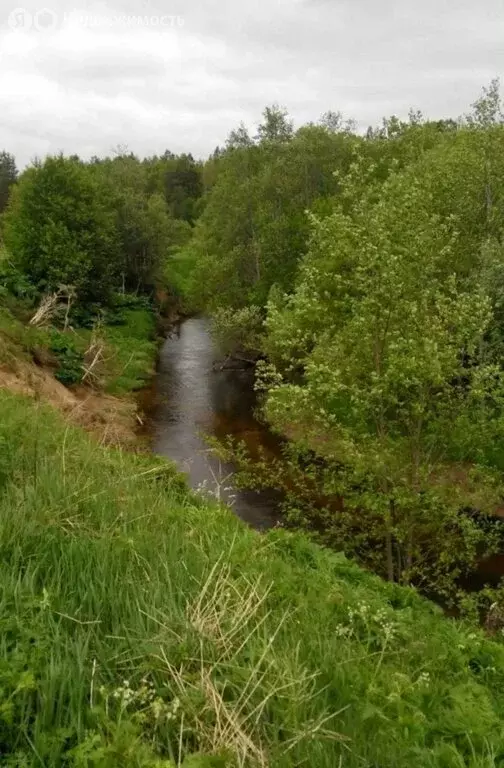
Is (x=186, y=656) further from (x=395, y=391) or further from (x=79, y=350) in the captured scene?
(x=79, y=350)

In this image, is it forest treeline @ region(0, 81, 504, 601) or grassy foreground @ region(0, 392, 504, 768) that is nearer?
grassy foreground @ region(0, 392, 504, 768)

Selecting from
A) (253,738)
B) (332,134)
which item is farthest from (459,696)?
(332,134)

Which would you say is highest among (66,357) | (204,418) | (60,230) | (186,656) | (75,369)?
(60,230)

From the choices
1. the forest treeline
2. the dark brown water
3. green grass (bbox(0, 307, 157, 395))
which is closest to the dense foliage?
the forest treeline

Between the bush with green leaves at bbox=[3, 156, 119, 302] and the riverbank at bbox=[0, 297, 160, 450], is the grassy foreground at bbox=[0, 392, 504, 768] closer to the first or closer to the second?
the riverbank at bbox=[0, 297, 160, 450]

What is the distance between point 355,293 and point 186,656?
9.66 meters

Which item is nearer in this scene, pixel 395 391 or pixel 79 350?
pixel 395 391

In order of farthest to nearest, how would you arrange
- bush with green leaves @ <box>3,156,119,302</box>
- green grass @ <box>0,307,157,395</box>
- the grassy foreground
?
bush with green leaves @ <box>3,156,119,302</box> → green grass @ <box>0,307,157,395</box> → the grassy foreground

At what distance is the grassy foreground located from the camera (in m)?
3.40

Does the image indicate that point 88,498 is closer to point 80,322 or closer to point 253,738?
point 253,738

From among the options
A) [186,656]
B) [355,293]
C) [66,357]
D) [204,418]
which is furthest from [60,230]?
[186,656]

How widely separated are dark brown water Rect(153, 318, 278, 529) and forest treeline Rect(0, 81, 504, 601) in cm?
108

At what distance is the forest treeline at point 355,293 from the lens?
10.7 m

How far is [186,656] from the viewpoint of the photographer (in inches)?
153
